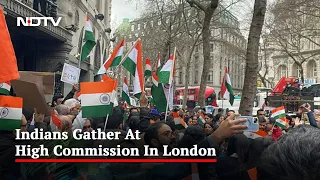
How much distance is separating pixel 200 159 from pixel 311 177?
985 millimetres

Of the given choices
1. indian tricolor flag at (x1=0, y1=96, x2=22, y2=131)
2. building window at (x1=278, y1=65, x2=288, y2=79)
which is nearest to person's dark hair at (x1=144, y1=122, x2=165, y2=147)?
indian tricolor flag at (x1=0, y1=96, x2=22, y2=131)

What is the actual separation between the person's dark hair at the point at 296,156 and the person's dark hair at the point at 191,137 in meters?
1.03

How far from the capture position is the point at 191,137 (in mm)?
2941

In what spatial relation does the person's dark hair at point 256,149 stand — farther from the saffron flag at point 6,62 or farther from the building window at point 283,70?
the building window at point 283,70

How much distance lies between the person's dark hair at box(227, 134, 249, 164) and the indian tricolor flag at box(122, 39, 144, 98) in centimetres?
417

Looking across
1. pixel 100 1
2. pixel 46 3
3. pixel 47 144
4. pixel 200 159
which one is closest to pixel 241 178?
pixel 200 159

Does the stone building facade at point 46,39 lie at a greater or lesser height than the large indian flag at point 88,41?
greater

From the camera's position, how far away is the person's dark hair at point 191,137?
8.85ft

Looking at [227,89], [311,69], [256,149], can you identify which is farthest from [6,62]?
[311,69]

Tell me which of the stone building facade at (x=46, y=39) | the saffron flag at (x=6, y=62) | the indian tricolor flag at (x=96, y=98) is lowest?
the indian tricolor flag at (x=96, y=98)

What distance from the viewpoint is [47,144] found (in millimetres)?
2574

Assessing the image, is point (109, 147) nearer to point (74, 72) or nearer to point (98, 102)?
point (98, 102)

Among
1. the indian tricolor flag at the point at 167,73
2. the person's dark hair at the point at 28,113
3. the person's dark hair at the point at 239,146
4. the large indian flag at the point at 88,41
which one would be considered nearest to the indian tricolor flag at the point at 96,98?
the person's dark hair at the point at 28,113

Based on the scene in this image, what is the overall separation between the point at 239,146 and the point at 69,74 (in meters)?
5.42
